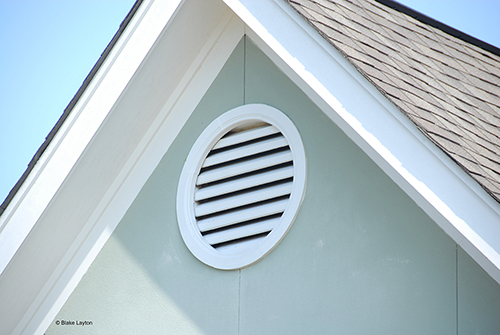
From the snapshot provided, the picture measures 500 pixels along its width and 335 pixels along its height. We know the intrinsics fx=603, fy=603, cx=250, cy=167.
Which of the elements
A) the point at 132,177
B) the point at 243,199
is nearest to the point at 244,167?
the point at 243,199

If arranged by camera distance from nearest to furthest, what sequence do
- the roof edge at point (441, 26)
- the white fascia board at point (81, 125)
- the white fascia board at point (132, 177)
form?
the white fascia board at point (81, 125), the white fascia board at point (132, 177), the roof edge at point (441, 26)

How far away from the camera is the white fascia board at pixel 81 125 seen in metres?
3.68

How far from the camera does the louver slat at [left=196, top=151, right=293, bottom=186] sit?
12.8 feet

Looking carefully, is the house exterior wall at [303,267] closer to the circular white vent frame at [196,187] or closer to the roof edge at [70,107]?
the circular white vent frame at [196,187]

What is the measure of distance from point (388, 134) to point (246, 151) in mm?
1376

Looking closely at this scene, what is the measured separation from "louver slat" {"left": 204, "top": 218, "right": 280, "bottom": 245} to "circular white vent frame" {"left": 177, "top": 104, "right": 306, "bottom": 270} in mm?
44

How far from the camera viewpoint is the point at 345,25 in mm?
3268

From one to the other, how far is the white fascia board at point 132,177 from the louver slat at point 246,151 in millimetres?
393

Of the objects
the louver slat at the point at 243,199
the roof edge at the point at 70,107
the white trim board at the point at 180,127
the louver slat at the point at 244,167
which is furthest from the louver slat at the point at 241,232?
the roof edge at the point at 70,107

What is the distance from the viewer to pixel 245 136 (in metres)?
4.09

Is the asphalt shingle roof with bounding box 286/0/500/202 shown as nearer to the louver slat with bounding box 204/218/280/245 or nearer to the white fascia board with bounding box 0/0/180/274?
the white fascia board with bounding box 0/0/180/274

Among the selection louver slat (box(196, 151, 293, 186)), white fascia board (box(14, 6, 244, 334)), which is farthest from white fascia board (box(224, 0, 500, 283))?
white fascia board (box(14, 6, 244, 334))

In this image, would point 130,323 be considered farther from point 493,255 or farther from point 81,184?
point 493,255

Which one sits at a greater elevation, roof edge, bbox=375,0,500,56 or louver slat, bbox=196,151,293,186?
roof edge, bbox=375,0,500,56
